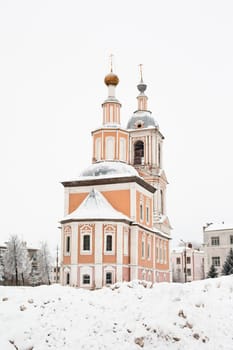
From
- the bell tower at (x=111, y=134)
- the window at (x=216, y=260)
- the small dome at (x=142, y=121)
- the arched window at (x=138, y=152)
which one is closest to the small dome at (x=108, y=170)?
the bell tower at (x=111, y=134)

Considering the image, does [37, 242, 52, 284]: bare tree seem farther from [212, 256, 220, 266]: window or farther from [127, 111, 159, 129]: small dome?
[127, 111, 159, 129]: small dome

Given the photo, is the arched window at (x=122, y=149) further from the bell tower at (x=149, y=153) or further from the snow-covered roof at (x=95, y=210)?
the bell tower at (x=149, y=153)

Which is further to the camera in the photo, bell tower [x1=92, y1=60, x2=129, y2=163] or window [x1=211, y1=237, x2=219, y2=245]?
window [x1=211, y1=237, x2=219, y2=245]

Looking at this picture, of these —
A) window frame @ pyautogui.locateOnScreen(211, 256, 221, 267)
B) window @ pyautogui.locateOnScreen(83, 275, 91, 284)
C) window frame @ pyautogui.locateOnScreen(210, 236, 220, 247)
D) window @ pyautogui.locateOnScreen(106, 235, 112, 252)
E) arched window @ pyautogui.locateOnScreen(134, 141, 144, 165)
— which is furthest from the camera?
window frame @ pyautogui.locateOnScreen(210, 236, 220, 247)

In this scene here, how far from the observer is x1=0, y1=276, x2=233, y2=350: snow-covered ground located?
12.2m

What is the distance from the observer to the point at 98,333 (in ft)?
41.3

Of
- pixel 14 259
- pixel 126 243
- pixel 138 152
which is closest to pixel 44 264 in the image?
pixel 14 259

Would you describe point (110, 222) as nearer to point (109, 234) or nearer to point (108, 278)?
point (109, 234)

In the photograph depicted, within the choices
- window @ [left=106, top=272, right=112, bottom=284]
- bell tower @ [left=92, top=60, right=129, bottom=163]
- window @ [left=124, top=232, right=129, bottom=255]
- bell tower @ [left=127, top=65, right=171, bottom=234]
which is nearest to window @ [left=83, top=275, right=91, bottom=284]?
window @ [left=106, top=272, right=112, bottom=284]

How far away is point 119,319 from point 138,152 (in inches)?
1748

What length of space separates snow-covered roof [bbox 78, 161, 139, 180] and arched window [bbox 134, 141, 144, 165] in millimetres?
→ 18732

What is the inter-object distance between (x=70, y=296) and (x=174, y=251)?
72.6m

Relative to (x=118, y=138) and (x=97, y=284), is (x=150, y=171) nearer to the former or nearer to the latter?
(x=118, y=138)

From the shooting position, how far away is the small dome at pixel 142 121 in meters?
57.2
